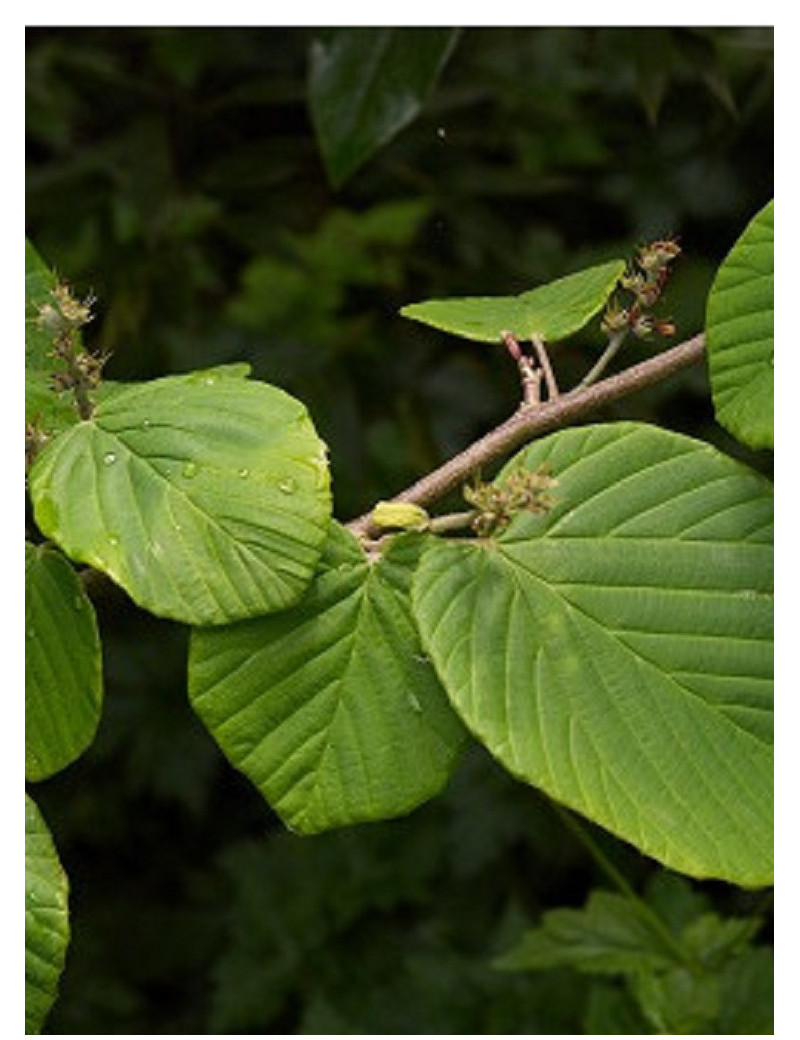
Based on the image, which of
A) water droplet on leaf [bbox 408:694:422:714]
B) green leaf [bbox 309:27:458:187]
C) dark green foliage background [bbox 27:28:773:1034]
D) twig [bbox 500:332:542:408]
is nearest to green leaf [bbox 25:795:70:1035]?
water droplet on leaf [bbox 408:694:422:714]

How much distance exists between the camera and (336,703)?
772mm

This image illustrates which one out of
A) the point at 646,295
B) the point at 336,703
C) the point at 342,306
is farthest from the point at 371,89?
the point at 336,703

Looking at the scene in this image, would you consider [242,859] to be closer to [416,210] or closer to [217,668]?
[416,210]

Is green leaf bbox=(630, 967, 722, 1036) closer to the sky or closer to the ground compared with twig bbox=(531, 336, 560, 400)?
closer to the ground

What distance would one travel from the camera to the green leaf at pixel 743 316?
77cm

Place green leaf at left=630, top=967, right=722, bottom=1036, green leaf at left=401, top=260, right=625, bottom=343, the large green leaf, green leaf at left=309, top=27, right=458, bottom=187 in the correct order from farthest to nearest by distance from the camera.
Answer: green leaf at left=309, top=27, right=458, bottom=187 < green leaf at left=630, top=967, right=722, bottom=1036 < green leaf at left=401, top=260, right=625, bottom=343 < the large green leaf

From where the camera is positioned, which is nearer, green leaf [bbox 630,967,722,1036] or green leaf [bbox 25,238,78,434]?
green leaf [bbox 25,238,78,434]

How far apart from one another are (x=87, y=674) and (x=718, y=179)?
5.22ft

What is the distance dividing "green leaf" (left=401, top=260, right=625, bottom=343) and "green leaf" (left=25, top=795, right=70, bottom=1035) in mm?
290

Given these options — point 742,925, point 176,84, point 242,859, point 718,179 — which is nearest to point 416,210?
point 176,84

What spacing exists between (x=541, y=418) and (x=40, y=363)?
25 cm

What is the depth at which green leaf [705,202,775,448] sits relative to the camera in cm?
77

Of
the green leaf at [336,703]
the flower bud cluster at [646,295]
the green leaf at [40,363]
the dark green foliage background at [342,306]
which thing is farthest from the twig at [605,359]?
the dark green foliage background at [342,306]

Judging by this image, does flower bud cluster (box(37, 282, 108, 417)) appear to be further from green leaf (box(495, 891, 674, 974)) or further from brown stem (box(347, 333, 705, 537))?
green leaf (box(495, 891, 674, 974))
